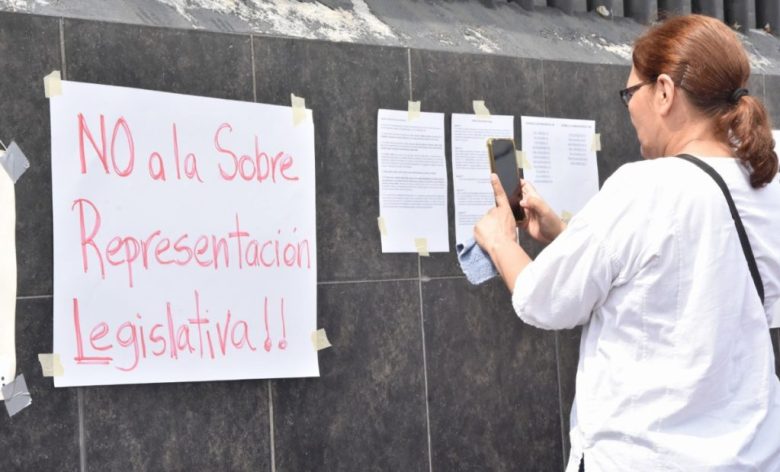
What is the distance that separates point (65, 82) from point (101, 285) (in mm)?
565

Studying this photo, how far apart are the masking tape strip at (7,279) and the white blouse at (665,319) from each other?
1503 mm

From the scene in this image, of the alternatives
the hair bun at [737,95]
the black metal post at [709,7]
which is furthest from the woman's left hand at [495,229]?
the black metal post at [709,7]

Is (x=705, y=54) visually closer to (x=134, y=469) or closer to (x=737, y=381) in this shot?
(x=737, y=381)

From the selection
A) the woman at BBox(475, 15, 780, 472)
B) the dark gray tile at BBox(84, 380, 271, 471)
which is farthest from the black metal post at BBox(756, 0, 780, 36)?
the woman at BBox(475, 15, 780, 472)

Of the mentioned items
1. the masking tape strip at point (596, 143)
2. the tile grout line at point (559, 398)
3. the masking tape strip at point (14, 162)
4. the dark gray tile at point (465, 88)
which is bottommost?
the tile grout line at point (559, 398)

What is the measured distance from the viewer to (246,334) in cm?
371

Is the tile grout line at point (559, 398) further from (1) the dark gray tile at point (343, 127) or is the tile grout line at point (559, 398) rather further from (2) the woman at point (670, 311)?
(2) the woman at point (670, 311)

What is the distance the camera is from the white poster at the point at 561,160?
4.58 meters

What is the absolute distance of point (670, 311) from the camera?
2385mm

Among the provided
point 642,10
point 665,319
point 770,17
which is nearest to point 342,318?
point 665,319

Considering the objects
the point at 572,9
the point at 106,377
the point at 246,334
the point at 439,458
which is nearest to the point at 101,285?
the point at 106,377

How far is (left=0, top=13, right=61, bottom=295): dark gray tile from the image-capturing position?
10.8 feet

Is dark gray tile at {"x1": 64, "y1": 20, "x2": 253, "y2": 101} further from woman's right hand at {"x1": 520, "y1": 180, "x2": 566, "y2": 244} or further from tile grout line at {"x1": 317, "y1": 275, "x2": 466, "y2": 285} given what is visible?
woman's right hand at {"x1": 520, "y1": 180, "x2": 566, "y2": 244}

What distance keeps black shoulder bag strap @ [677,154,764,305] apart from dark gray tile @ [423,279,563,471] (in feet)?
6.18
